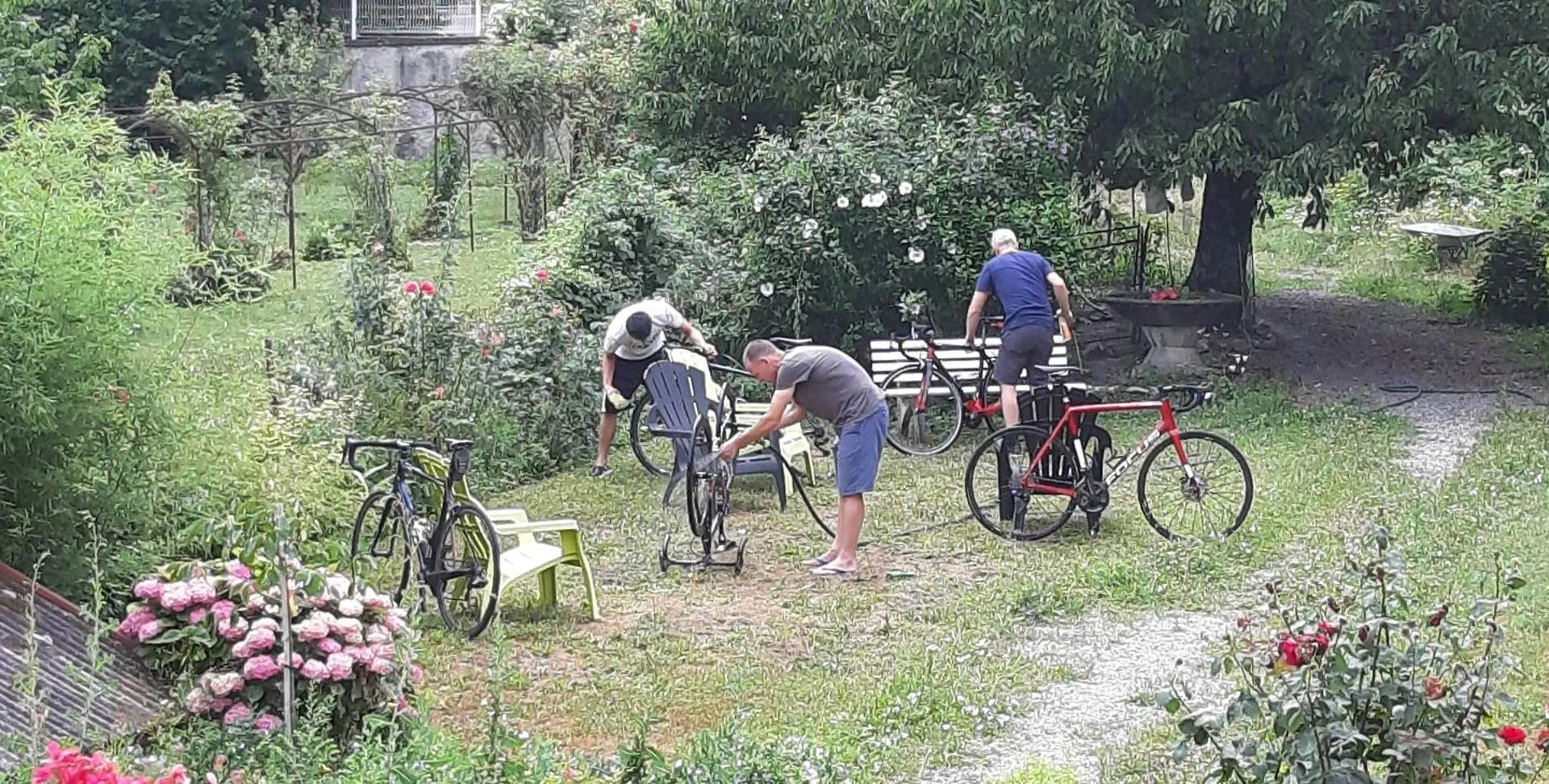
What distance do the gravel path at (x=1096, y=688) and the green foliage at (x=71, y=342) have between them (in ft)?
11.3

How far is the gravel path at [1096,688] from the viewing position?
5.58 m

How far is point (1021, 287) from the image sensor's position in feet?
34.5

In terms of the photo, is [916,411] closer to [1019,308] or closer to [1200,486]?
[1019,308]

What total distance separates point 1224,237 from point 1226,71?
2.02 meters

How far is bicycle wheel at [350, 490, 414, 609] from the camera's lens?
711cm

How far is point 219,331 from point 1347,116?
8071 mm

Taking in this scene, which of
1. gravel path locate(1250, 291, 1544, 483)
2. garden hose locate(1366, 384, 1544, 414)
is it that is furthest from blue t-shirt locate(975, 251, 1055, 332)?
garden hose locate(1366, 384, 1544, 414)

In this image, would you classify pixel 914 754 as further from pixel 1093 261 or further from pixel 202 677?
pixel 1093 261

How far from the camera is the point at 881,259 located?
1278 centimetres

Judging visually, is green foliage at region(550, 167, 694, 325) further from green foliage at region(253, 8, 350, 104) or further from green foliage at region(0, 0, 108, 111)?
green foliage at region(253, 8, 350, 104)

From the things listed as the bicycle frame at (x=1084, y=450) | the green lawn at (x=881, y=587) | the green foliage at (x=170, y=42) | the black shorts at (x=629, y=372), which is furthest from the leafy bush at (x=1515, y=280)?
the green foliage at (x=170, y=42)

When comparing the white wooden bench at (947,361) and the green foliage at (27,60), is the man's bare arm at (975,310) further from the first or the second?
the green foliage at (27,60)

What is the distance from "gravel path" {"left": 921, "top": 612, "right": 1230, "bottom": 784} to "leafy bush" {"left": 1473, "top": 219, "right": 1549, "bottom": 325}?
34.2 feet

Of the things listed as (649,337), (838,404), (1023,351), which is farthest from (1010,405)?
(838,404)
